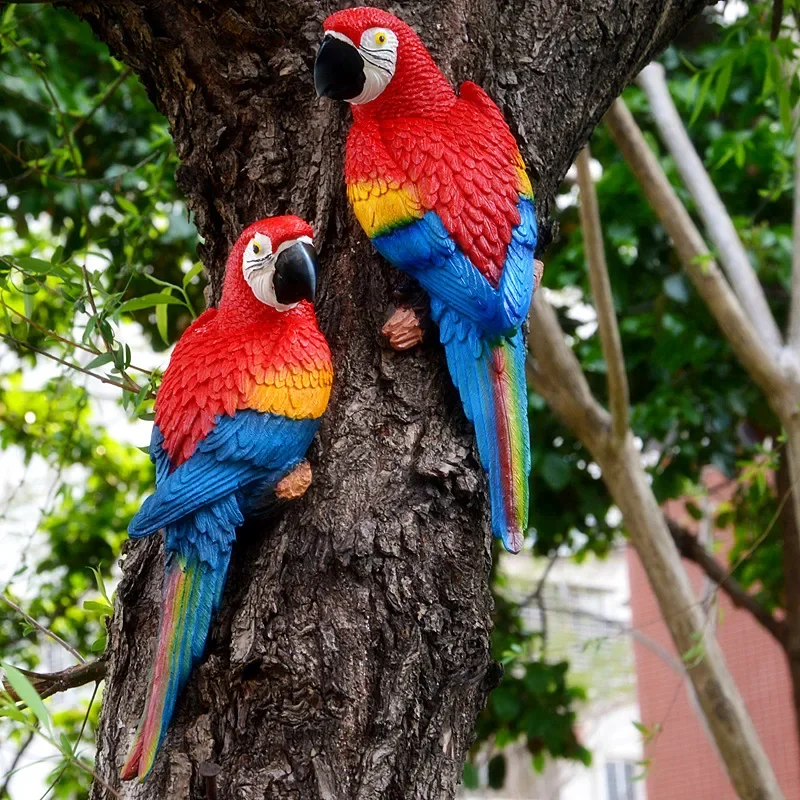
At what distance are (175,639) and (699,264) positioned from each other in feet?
6.90

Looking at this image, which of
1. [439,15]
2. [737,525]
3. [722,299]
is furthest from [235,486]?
[737,525]

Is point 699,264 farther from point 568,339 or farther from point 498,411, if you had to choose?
point 498,411

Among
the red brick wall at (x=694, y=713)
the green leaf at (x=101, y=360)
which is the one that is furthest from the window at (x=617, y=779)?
the green leaf at (x=101, y=360)

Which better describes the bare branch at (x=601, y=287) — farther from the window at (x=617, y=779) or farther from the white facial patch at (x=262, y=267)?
the window at (x=617, y=779)


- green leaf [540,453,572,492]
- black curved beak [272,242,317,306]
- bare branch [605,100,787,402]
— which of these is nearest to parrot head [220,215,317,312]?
black curved beak [272,242,317,306]

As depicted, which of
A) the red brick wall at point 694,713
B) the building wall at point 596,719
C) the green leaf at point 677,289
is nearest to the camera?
the green leaf at point 677,289

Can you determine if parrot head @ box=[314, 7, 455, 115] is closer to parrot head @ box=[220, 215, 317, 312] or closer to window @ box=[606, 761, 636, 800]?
parrot head @ box=[220, 215, 317, 312]

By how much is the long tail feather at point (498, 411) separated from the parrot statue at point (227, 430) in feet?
0.54

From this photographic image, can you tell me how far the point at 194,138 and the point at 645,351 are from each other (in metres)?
2.37

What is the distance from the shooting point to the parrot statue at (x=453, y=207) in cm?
125

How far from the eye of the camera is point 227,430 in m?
1.21

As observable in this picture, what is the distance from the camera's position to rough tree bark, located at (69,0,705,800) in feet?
3.73

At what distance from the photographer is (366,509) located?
1.22 meters

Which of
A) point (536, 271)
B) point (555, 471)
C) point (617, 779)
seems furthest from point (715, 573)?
point (617, 779)
